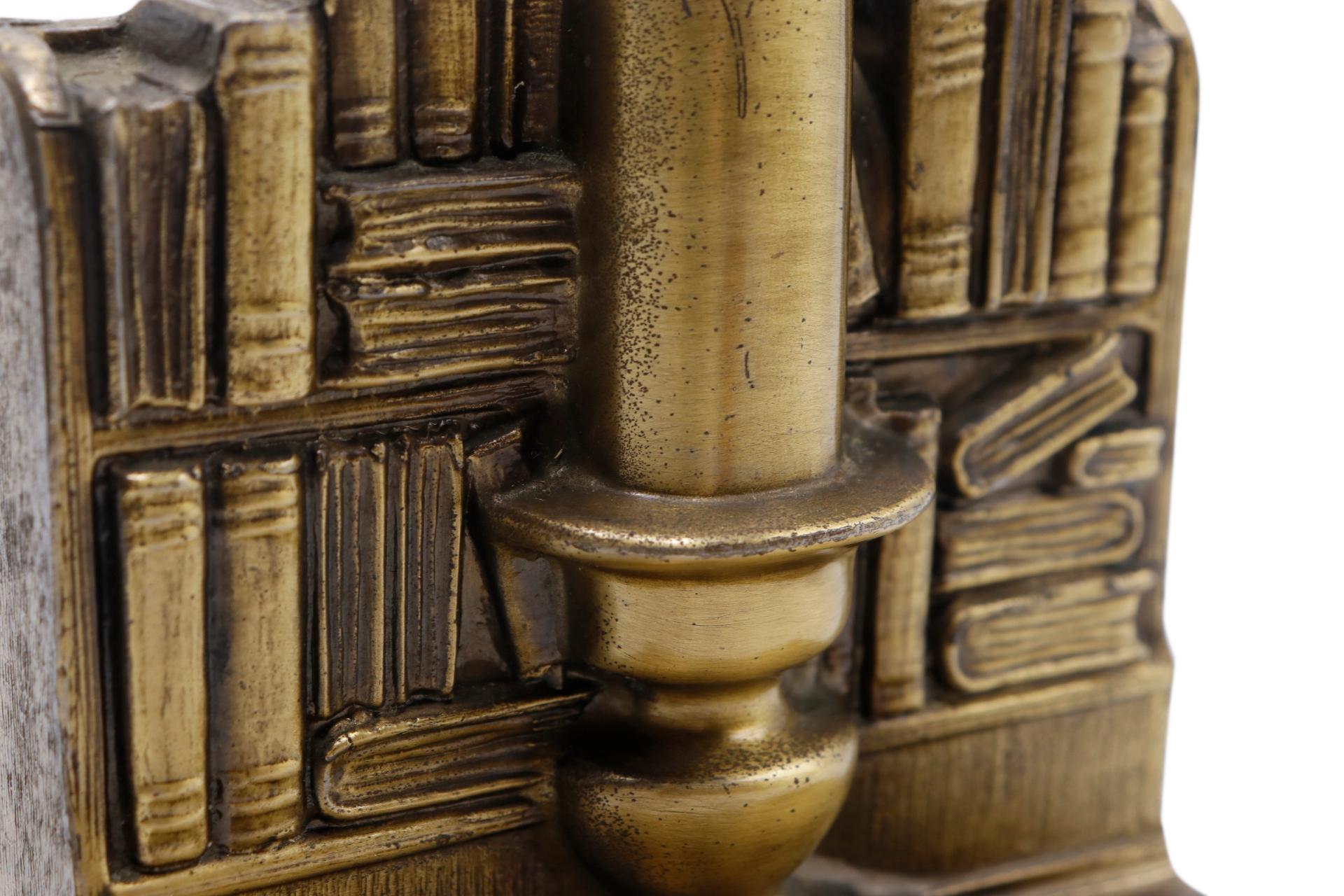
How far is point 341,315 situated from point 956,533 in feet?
1.32

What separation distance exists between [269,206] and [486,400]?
16cm

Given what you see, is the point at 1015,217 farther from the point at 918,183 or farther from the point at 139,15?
the point at 139,15

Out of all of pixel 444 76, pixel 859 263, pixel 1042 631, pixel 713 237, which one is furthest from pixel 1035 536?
pixel 444 76

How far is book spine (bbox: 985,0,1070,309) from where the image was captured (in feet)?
3.63

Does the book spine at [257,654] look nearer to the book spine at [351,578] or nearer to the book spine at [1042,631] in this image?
the book spine at [351,578]

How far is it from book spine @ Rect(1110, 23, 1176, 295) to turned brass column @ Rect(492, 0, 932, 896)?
0.70 ft

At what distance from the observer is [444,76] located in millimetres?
973

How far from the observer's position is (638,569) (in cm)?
98

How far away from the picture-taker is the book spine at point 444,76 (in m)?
0.96

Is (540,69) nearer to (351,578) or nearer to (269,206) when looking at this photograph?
(269,206)

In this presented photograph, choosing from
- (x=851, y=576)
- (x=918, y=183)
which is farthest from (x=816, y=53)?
(x=851, y=576)

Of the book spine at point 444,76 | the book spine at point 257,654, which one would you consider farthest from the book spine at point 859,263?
the book spine at point 257,654

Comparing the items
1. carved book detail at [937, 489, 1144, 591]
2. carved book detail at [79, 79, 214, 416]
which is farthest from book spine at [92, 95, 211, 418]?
carved book detail at [937, 489, 1144, 591]

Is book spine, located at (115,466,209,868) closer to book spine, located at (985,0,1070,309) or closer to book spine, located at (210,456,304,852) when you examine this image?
book spine, located at (210,456,304,852)
